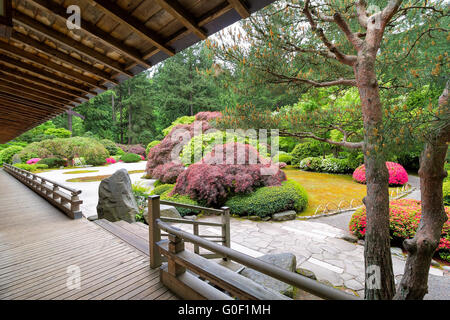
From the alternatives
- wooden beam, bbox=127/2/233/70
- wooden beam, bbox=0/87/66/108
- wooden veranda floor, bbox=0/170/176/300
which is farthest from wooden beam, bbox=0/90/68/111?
wooden beam, bbox=127/2/233/70

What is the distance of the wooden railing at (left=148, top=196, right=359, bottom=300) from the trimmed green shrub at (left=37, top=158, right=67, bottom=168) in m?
18.6

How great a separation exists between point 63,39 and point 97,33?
49cm

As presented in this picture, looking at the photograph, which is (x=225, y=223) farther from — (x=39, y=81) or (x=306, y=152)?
(x=306, y=152)

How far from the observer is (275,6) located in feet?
10.6

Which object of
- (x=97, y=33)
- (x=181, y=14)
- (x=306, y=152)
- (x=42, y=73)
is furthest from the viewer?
(x=306, y=152)

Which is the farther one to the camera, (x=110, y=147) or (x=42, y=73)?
(x=110, y=147)

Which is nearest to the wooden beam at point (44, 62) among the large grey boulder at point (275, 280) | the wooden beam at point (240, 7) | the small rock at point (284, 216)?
the wooden beam at point (240, 7)

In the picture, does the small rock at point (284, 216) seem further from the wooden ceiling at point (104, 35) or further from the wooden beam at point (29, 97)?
the wooden beam at point (29, 97)

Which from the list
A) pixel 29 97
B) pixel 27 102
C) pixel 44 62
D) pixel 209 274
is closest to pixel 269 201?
pixel 209 274

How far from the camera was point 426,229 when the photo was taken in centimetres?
177

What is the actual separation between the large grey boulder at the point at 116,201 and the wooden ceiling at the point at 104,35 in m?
2.04

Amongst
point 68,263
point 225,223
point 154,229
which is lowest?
point 68,263
